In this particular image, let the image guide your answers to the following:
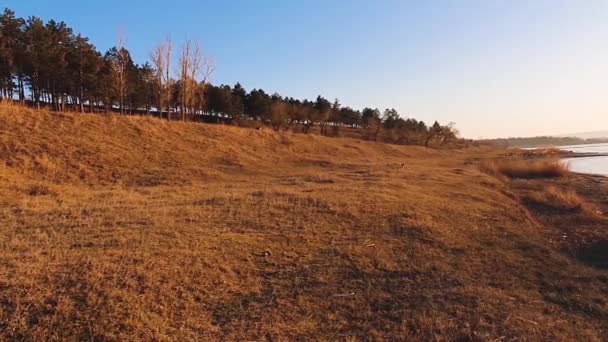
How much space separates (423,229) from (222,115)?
6052cm

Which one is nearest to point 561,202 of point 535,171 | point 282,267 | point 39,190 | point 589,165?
point 535,171

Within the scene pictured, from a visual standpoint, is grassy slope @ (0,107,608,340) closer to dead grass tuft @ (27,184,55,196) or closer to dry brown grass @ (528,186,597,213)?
dead grass tuft @ (27,184,55,196)

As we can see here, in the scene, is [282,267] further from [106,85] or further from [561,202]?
[106,85]

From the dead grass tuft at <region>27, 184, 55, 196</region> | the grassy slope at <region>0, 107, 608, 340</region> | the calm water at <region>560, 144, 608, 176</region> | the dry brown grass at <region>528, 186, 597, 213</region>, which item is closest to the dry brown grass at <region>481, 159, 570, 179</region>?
the calm water at <region>560, 144, 608, 176</region>

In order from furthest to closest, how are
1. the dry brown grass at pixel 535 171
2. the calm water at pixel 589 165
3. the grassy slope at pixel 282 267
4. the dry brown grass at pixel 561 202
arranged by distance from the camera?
the calm water at pixel 589 165, the dry brown grass at pixel 535 171, the dry brown grass at pixel 561 202, the grassy slope at pixel 282 267

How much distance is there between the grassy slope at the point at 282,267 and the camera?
212 inches

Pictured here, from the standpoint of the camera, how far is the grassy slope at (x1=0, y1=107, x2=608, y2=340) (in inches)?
212

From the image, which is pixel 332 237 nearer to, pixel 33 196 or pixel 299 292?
pixel 299 292

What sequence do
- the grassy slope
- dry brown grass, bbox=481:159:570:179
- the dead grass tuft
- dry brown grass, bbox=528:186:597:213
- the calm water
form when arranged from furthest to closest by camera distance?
the calm water
dry brown grass, bbox=481:159:570:179
dry brown grass, bbox=528:186:597:213
the dead grass tuft
the grassy slope

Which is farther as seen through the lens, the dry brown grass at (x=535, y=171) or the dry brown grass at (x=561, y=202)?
the dry brown grass at (x=535, y=171)

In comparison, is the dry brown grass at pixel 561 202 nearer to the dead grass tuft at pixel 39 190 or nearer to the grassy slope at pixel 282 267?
the grassy slope at pixel 282 267

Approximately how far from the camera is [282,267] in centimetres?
763

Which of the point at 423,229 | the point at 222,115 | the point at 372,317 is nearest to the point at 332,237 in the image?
the point at 423,229

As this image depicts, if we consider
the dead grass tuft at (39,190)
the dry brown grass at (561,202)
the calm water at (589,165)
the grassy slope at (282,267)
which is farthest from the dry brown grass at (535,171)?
the dead grass tuft at (39,190)
